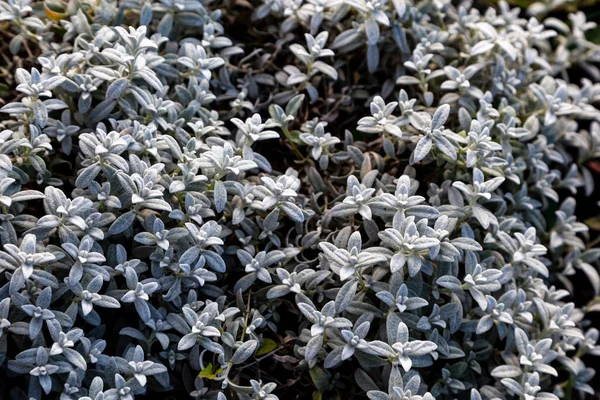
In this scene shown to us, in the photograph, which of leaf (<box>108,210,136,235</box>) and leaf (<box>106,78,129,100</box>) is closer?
leaf (<box>108,210,136,235</box>)

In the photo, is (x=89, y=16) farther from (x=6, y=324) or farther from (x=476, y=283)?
(x=476, y=283)

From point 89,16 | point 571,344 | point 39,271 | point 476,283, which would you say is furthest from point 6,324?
point 571,344

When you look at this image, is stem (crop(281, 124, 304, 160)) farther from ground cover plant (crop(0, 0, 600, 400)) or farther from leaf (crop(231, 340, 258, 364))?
leaf (crop(231, 340, 258, 364))

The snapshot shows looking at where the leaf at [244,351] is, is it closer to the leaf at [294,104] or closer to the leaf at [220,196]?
the leaf at [220,196]

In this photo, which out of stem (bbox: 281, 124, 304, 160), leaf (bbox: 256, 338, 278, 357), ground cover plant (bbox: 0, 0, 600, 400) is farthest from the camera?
stem (bbox: 281, 124, 304, 160)

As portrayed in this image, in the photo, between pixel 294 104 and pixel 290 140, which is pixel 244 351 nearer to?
pixel 290 140

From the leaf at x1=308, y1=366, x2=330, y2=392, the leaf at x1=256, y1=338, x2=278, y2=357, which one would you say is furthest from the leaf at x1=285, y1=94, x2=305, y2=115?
the leaf at x1=308, y1=366, x2=330, y2=392

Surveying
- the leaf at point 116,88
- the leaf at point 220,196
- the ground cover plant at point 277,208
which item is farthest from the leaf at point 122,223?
the leaf at point 116,88

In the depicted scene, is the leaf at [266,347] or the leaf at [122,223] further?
the leaf at [266,347]
